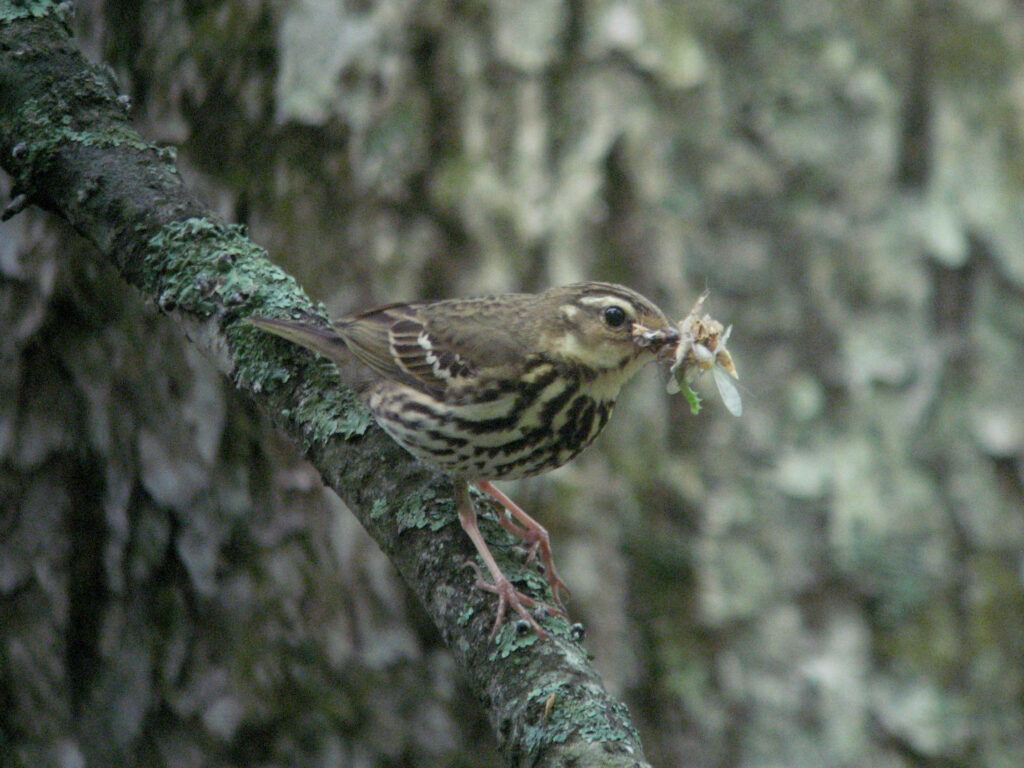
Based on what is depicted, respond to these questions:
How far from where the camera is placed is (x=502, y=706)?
2416 mm

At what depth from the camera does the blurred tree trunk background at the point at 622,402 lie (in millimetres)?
3951

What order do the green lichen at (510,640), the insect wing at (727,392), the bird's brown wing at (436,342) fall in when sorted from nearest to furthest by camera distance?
the green lichen at (510,640) < the insect wing at (727,392) < the bird's brown wing at (436,342)

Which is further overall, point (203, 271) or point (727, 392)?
point (727, 392)

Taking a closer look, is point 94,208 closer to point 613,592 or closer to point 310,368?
point 310,368

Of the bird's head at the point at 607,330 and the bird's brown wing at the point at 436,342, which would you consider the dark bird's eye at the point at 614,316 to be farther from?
the bird's brown wing at the point at 436,342

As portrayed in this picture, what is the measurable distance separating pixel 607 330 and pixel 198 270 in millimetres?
1156

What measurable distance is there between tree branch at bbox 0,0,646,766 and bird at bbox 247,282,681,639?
0.09 meters

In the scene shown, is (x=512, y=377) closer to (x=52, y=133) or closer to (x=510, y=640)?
(x=510, y=640)

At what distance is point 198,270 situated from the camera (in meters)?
2.98

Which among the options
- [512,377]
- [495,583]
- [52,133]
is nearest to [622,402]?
[512,377]

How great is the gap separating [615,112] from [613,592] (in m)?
2.04

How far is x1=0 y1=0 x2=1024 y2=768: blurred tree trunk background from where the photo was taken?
13.0ft

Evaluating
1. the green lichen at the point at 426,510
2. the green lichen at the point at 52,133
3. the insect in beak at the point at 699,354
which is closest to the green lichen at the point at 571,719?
the green lichen at the point at 426,510

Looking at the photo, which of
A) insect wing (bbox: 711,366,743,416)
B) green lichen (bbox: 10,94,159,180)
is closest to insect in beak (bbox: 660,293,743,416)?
insect wing (bbox: 711,366,743,416)
